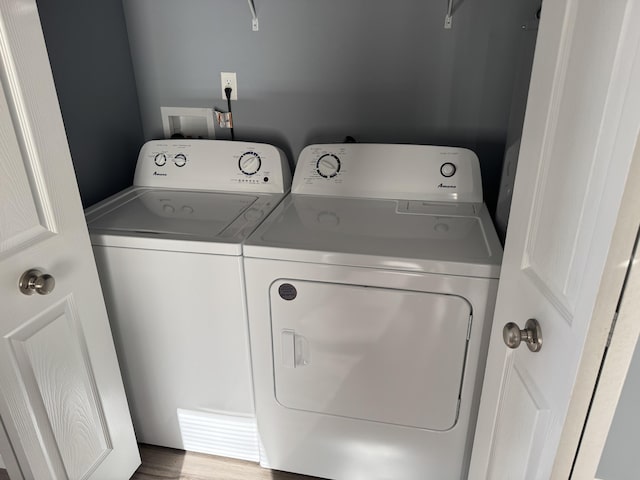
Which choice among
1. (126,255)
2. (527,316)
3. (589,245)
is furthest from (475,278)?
(126,255)

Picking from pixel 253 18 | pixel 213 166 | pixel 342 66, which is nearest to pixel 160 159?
pixel 213 166

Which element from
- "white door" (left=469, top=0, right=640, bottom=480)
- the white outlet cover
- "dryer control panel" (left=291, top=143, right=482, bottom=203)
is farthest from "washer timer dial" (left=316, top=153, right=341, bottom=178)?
"white door" (left=469, top=0, right=640, bottom=480)

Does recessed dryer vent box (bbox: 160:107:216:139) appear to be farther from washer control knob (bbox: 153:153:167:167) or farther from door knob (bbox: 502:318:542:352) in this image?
door knob (bbox: 502:318:542:352)

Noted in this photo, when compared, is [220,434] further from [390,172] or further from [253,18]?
[253,18]

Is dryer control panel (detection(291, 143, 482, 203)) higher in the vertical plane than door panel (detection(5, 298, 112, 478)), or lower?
higher

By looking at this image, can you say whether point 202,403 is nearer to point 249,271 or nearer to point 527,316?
point 249,271

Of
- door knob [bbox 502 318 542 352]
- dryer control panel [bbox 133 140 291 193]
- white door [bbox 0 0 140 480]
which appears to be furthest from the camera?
dryer control panel [bbox 133 140 291 193]

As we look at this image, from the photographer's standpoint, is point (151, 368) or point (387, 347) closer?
point (387, 347)

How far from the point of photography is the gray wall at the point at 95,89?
5.24 ft

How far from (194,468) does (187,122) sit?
4.73ft

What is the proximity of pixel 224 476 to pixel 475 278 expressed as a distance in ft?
3.97

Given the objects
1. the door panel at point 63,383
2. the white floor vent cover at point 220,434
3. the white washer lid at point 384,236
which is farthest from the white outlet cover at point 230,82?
the white floor vent cover at point 220,434

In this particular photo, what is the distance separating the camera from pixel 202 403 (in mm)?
1670

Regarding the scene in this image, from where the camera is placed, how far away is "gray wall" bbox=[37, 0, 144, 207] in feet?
5.24
